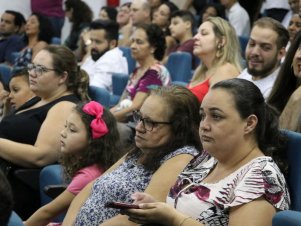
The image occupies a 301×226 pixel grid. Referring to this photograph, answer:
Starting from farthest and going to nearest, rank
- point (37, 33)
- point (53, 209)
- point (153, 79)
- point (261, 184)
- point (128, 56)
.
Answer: point (37, 33) < point (128, 56) < point (153, 79) < point (53, 209) < point (261, 184)

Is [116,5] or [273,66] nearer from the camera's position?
[273,66]

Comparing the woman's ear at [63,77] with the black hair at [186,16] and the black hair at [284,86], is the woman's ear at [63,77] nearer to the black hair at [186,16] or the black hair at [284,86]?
the black hair at [284,86]

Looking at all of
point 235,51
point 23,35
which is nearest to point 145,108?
point 235,51

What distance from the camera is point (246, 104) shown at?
86.7 inches

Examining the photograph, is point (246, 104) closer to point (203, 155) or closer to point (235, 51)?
point (203, 155)

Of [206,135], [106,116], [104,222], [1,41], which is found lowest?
[1,41]

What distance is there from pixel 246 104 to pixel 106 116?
894mm

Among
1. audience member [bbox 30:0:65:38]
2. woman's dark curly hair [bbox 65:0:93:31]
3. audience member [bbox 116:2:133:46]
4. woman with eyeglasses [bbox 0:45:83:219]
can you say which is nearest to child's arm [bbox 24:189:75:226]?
woman with eyeglasses [bbox 0:45:83:219]

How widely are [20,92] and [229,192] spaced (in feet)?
6.26

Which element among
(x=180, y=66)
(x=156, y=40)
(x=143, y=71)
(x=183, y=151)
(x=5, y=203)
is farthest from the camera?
(x=180, y=66)

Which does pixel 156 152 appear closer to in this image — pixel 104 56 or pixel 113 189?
pixel 113 189

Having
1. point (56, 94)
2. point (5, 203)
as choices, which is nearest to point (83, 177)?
point (56, 94)

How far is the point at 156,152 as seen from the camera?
256 centimetres

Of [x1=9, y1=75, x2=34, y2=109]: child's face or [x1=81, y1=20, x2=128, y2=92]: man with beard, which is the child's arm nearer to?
[x1=9, y1=75, x2=34, y2=109]: child's face
